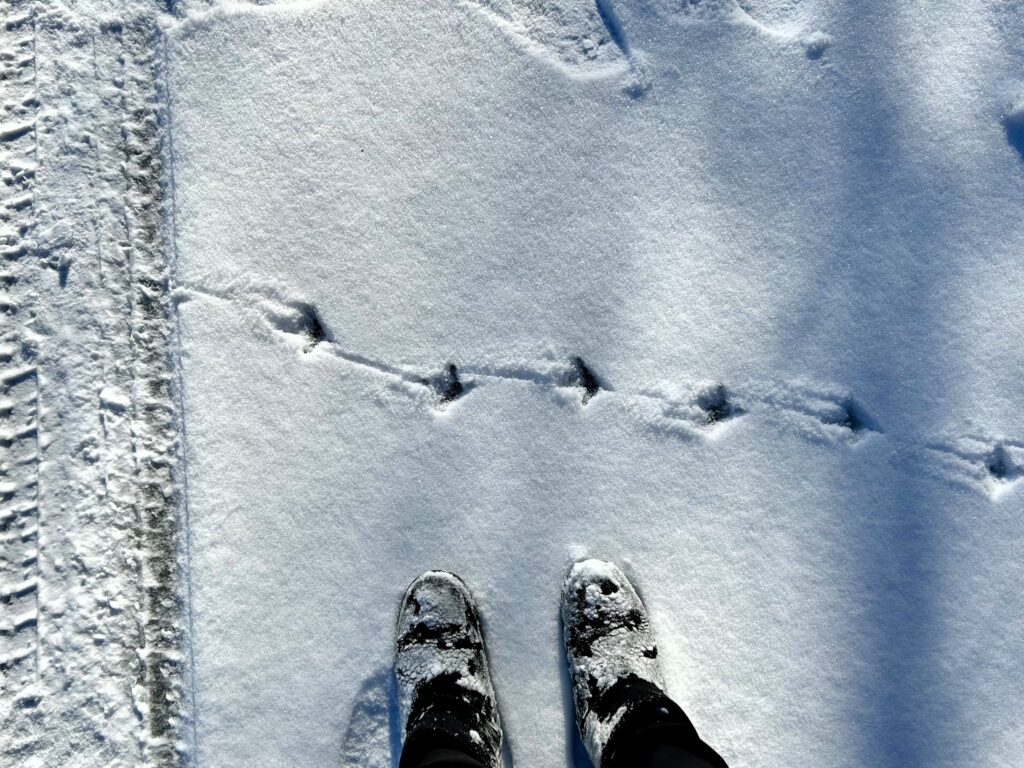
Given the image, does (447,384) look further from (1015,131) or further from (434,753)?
(1015,131)

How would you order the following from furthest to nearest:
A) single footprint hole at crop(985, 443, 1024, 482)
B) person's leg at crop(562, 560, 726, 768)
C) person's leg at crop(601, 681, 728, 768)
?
single footprint hole at crop(985, 443, 1024, 482) < person's leg at crop(562, 560, 726, 768) < person's leg at crop(601, 681, 728, 768)

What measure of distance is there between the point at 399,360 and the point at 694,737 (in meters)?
1.08

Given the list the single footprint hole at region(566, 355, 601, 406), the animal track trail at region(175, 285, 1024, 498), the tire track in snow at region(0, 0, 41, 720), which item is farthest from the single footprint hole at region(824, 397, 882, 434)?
the tire track in snow at region(0, 0, 41, 720)

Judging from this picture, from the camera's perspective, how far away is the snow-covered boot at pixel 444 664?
1535 millimetres

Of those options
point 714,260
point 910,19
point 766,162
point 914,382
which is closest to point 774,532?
point 914,382

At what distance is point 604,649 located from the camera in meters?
1.58

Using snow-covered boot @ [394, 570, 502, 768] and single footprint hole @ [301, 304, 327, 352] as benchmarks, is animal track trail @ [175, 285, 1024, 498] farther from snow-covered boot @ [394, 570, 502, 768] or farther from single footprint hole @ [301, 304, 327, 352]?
snow-covered boot @ [394, 570, 502, 768]

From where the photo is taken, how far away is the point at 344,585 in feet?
5.51

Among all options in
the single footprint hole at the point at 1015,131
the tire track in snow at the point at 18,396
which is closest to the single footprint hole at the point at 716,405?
the single footprint hole at the point at 1015,131

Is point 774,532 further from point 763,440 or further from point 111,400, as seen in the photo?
point 111,400

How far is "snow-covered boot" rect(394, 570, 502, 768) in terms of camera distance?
1.54m

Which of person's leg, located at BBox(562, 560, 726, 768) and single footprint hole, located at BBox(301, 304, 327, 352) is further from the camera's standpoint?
single footprint hole, located at BBox(301, 304, 327, 352)

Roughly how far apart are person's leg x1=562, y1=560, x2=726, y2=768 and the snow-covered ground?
6cm

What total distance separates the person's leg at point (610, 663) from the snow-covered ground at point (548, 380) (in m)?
0.06
